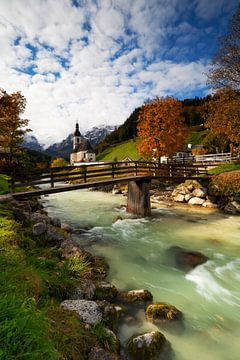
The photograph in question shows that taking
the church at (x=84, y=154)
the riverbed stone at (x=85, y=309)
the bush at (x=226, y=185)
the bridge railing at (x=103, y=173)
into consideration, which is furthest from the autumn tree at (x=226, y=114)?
the church at (x=84, y=154)

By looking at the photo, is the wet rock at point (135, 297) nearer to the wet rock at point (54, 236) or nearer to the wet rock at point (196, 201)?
the wet rock at point (54, 236)

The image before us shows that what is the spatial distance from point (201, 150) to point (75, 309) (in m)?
58.5

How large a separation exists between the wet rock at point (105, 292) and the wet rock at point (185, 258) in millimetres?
3474

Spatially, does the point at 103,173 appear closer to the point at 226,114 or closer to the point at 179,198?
the point at 179,198

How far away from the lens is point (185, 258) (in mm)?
9656

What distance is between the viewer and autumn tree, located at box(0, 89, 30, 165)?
2442 cm

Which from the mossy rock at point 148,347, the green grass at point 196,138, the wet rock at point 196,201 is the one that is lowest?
the wet rock at point 196,201

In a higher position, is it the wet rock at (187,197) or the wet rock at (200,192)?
the wet rock at (200,192)

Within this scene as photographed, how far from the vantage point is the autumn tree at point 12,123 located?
2442 cm

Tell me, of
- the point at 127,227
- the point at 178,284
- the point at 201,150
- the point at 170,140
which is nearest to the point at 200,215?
the point at 127,227

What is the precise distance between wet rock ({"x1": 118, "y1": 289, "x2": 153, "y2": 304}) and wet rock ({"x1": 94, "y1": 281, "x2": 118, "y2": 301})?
22cm

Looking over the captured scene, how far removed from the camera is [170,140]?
32500mm

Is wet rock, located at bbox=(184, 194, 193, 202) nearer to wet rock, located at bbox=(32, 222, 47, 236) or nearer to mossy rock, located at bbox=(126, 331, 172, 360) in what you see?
wet rock, located at bbox=(32, 222, 47, 236)

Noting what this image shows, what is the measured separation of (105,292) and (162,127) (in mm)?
28815
